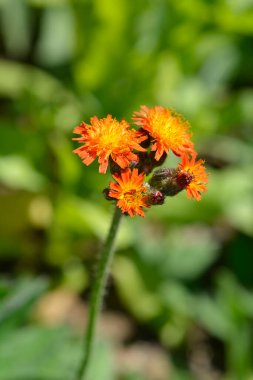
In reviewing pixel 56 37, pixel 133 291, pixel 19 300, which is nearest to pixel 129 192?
pixel 19 300

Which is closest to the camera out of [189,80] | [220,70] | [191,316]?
[191,316]

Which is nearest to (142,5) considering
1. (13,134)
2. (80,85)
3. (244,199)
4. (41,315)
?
(80,85)

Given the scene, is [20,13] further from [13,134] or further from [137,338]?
→ [137,338]

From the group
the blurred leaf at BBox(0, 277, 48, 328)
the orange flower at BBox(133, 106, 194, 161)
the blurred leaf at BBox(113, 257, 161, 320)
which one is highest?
the blurred leaf at BBox(113, 257, 161, 320)

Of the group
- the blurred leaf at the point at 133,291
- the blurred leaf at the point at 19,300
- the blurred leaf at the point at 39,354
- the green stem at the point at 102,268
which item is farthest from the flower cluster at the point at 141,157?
the blurred leaf at the point at 133,291

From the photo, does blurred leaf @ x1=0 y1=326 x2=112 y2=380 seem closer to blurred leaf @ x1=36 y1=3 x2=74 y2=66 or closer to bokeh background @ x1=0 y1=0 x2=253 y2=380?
bokeh background @ x1=0 y1=0 x2=253 y2=380

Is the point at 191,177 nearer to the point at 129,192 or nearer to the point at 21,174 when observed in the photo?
the point at 129,192

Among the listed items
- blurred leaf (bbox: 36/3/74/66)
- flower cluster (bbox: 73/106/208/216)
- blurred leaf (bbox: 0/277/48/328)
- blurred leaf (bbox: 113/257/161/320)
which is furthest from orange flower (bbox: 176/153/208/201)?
blurred leaf (bbox: 36/3/74/66)
